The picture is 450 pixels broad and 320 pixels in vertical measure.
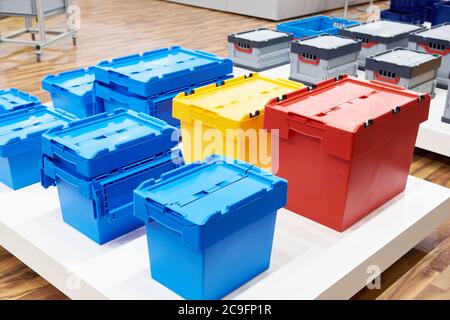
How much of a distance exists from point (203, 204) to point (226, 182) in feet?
0.44

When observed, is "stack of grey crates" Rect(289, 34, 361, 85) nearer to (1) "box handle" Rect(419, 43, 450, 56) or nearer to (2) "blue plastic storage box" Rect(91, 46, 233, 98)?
(1) "box handle" Rect(419, 43, 450, 56)

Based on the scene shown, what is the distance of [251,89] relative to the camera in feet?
7.26

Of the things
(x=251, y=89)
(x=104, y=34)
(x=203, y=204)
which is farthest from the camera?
(x=104, y=34)

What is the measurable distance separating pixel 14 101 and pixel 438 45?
7.91ft

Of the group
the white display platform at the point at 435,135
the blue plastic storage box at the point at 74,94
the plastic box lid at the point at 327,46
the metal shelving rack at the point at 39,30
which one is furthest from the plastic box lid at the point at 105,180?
the metal shelving rack at the point at 39,30

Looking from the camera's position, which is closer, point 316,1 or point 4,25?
point 4,25

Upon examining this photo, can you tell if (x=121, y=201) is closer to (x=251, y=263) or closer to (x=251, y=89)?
(x=251, y=263)

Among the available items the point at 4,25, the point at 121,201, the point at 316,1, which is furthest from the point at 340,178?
the point at 316,1

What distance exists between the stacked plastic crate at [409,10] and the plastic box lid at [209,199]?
3.80 metres

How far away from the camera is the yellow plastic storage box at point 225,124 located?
1.85m

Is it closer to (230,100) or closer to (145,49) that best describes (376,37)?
(230,100)

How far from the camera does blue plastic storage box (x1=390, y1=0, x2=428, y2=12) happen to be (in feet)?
16.2

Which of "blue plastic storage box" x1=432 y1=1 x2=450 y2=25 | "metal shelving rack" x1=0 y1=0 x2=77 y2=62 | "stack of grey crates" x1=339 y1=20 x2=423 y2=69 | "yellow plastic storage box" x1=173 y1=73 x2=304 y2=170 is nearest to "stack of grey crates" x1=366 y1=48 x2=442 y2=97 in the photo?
"stack of grey crates" x1=339 y1=20 x2=423 y2=69

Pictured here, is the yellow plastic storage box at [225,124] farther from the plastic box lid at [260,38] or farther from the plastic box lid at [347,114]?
the plastic box lid at [260,38]
